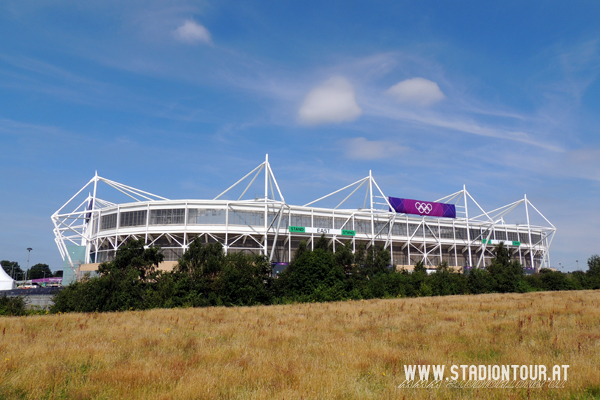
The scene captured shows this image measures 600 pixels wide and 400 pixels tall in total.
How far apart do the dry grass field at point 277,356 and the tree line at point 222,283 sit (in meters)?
10.3

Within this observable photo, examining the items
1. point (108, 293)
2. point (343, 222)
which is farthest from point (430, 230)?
point (108, 293)

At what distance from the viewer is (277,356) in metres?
9.66

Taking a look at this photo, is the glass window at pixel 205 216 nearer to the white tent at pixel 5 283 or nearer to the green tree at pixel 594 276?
the white tent at pixel 5 283

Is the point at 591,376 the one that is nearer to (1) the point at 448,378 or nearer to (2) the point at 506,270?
(1) the point at 448,378

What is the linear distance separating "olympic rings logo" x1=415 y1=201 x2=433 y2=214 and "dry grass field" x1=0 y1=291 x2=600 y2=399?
8352 centimetres

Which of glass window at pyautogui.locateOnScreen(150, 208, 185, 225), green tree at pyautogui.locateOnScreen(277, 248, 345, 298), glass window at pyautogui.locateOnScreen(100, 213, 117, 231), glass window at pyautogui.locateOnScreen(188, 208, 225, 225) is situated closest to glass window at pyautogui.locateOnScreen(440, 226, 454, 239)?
glass window at pyautogui.locateOnScreen(188, 208, 225, 225)

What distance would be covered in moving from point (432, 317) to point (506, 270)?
118 feet

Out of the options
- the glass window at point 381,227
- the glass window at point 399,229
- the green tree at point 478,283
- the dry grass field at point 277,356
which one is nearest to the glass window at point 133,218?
the glass window at point 381,227

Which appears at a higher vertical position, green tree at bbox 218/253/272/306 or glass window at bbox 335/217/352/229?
glass window at bbox 335/217/352/229

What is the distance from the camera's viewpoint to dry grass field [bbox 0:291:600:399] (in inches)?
277

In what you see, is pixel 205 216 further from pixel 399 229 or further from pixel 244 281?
pixel 244 281

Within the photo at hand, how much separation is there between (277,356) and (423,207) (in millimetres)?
93874

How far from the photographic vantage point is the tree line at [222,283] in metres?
25.9

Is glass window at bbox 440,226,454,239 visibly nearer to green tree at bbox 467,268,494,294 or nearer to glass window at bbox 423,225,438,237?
glass window at bbox 423,225,438,237
